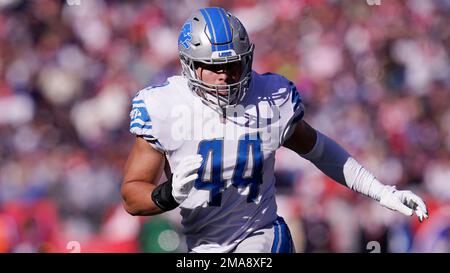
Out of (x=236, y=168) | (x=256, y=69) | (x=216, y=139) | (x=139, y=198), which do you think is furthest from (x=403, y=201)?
(x=256, y=69)

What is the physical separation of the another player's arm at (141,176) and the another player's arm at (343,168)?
612 millimetres

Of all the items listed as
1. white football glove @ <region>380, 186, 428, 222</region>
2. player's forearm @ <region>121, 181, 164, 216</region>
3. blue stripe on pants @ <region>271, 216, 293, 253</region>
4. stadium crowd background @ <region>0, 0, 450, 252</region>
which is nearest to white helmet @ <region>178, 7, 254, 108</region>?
player's forearm @ <region>121, 181, 164, 216</region>

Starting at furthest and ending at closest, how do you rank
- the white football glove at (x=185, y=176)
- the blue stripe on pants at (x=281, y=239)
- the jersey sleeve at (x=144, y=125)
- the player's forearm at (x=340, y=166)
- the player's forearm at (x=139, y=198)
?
the player's forearm at (x=340, y=166) → the blue stripe on pants at (x=281, y=239) → the jersey sleeve at (x=144, y=125) → the player's forearm at (x=139, y=198) → the white football glove at (x=185, y=176)

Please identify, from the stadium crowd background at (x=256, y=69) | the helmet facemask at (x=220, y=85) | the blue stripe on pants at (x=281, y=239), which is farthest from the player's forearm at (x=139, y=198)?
the stadium crowd background at (x=256, y=69)

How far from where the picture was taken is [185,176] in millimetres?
3275

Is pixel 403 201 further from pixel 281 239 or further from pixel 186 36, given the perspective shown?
pixel 186 36

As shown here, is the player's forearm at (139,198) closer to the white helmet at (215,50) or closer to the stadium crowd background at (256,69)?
the white helmet at (215,50)

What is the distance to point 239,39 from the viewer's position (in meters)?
3.63

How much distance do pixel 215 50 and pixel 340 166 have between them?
888 mm

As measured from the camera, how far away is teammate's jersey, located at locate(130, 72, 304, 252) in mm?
3590

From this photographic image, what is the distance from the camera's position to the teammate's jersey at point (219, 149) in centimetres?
359

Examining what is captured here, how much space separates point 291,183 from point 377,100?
1.29 meters

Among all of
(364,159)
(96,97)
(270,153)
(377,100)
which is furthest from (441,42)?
(270,153)
